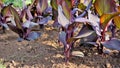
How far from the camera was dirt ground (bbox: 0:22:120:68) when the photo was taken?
186 centimetres

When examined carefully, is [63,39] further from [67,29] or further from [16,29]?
[16,29]

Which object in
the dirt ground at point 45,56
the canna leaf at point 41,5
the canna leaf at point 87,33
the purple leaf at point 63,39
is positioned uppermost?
the canna leaf at point 41,5

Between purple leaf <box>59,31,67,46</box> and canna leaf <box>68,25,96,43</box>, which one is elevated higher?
canna leaf <box>68,25,96,43</box>

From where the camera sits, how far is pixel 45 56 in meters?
1.98

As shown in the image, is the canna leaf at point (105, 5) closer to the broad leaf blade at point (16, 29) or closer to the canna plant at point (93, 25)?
the canna plant at point (93, 25)

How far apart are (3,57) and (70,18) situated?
1.98 ft

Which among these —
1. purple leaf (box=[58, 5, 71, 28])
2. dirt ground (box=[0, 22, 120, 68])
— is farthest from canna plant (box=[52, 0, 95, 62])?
dirt ground (box=[0, 22, 120, 68])

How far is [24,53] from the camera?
2049 mm

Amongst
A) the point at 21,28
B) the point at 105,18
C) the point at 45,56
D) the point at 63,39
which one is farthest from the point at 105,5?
the point at 21,28

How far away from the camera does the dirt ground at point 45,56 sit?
6.10 ft

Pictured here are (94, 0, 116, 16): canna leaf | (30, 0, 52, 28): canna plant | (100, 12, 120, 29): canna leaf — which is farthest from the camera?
(30, 0, 52, 28): canna plant

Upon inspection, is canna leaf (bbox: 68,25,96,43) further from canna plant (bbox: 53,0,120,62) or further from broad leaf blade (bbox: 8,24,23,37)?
broad leaf blade (bbox: 8,24,23,37)

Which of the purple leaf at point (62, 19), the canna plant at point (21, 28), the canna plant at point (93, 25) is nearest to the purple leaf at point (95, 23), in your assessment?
the canna plant at point (93, 25)

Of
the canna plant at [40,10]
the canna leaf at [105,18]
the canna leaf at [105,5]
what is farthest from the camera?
the canna plant at [40,10]
